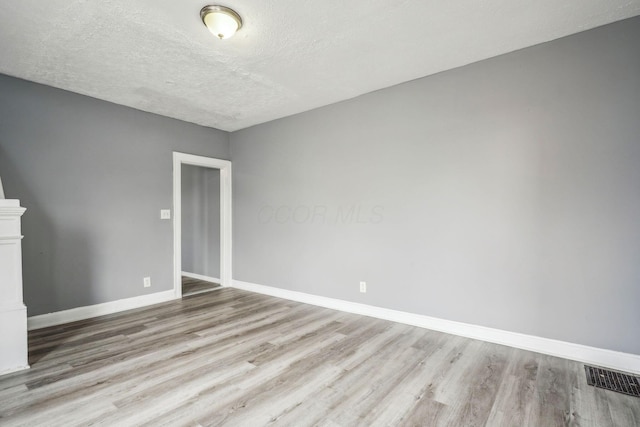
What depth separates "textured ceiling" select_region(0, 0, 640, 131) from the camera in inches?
84.9

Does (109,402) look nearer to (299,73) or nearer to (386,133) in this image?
(299,73)

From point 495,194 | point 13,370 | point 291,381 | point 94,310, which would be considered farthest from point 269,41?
point 94,310

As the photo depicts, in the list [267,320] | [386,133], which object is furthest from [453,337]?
[386,133]

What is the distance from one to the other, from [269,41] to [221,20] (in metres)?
0.48

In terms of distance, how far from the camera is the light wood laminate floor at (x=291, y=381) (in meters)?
1.80

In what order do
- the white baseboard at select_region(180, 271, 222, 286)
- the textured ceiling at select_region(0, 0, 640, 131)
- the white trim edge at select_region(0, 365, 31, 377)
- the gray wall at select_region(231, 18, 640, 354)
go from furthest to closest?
the white baseboard at select_region(180, 271, 222, 286)
the gray wall at select_region(231, 18, 640, 354)
the white trim edge at select_region(0, 365, 31, 377)
the textured ceiling at select_region(0, 0, 640, 131)

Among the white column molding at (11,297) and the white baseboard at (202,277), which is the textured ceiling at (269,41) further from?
the white baseboard at (202,277)

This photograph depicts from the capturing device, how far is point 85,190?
361 cm

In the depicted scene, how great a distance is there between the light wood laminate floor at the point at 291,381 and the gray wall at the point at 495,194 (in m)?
0.46

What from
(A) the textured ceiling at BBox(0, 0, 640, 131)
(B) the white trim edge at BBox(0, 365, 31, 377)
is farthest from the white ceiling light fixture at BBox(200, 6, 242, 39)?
(B) the white trim edge at BBox(0, 365, 31, 377)

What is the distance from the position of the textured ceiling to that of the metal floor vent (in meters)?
2.73

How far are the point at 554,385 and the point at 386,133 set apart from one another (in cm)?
274

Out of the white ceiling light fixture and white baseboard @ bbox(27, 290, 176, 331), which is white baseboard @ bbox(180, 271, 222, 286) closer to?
white baseboard @ bbox(27, 290, 176, 331)

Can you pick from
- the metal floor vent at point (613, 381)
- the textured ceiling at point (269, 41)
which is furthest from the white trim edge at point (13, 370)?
the metal floor vent at point (613, 381)
